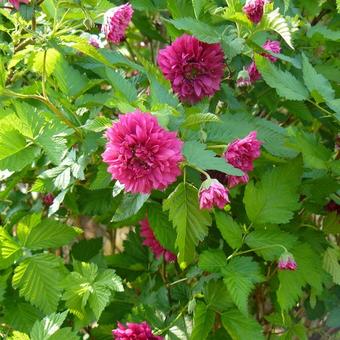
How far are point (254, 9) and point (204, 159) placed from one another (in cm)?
35

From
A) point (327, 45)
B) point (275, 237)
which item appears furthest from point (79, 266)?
point (327, 45)

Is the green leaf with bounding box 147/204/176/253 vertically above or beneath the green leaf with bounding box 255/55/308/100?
beneath

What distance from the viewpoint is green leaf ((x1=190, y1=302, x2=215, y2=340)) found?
1.26m

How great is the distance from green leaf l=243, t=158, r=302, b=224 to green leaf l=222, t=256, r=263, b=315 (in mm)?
95

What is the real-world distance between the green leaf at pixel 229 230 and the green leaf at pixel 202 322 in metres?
0.14

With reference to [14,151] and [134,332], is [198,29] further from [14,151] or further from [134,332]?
[134,332]

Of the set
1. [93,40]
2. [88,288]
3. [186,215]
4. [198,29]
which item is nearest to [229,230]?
[186,215]

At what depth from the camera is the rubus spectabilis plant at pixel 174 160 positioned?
44.0 inches

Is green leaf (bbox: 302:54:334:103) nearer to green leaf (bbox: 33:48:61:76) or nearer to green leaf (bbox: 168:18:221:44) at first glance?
green leaf (bbox: 168:18:221:44)

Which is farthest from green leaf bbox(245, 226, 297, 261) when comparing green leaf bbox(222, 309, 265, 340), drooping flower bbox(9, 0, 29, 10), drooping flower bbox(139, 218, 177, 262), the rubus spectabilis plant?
drooping flower bbox(9, 0, 29, 10)

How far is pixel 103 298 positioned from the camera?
1.24 m

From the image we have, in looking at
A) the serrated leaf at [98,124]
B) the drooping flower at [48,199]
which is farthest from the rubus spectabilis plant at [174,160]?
the drooping flower at [48,199]

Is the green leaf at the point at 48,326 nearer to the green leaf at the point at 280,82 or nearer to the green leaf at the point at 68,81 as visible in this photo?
the green leaf at the point at 68,81

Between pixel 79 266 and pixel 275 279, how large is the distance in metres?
0.50
